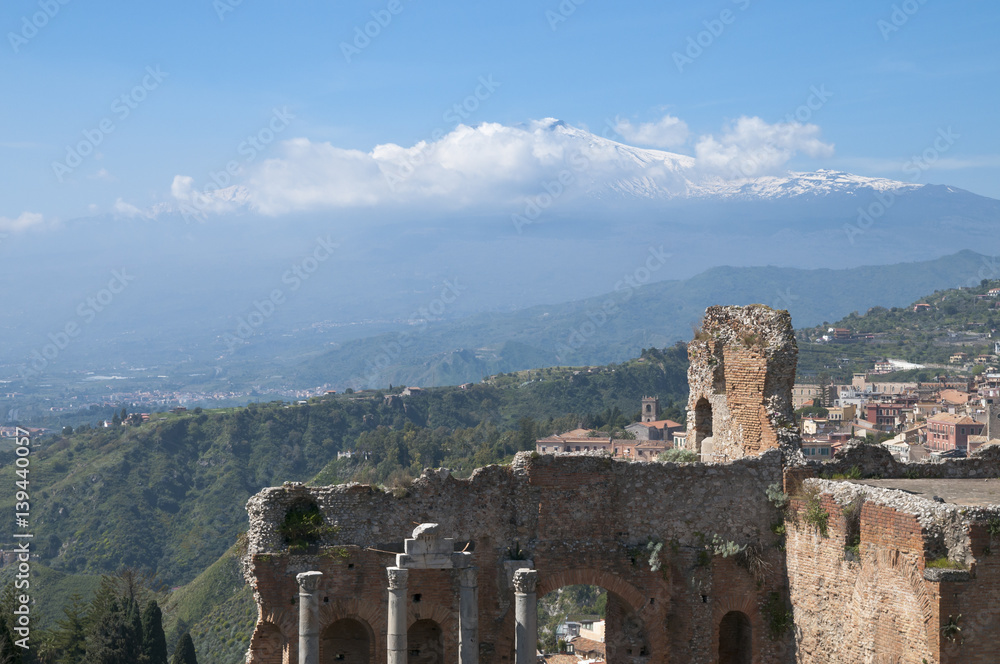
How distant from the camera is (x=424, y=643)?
2228 centimetres

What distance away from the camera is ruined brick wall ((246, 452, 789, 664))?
21.2m

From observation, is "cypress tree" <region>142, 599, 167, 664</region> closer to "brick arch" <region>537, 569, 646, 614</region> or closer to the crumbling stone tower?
the crumbling stone tower

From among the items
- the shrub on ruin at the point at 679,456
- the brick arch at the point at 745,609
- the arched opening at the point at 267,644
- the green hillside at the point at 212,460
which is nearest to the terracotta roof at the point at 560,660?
the shrub on ruin at the point at 679,456

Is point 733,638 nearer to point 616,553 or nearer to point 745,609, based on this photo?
point 745,609

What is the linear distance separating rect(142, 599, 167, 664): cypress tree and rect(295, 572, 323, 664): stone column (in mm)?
31387

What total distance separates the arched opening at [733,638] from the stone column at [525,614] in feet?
16.0

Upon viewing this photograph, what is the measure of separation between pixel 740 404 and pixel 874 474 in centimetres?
305

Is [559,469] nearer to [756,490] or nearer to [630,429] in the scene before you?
[756,490]

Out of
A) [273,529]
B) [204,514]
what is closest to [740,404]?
[273,529]

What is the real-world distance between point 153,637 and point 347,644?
3122 centimetres

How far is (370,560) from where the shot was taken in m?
21.2

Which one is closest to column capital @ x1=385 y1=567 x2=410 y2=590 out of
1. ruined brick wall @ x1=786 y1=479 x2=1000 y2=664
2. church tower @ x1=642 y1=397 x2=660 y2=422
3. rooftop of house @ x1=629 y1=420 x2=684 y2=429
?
ruined brick wall @ x1=786 y1=479 x2=1000 y2=664

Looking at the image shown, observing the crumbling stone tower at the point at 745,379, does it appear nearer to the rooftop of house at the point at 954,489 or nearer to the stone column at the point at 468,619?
the rooftop of house at the point at 954,489

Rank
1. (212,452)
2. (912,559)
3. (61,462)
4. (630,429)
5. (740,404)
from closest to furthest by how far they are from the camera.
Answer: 1. (912,559)
2. (740,404)
3. (630,429)
4. (61,462)
5. (212,452)
